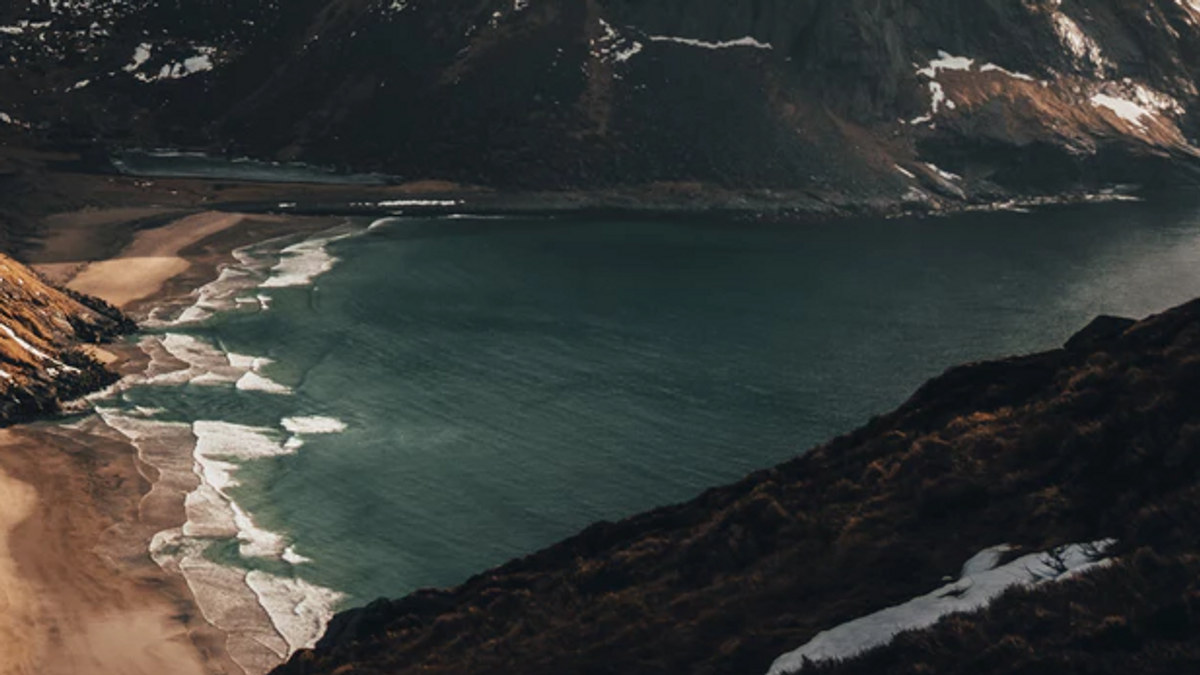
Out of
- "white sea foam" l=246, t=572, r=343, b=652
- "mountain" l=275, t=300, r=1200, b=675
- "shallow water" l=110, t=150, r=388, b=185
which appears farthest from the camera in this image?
"shallow water" l=110, t=150, r=388, b=185

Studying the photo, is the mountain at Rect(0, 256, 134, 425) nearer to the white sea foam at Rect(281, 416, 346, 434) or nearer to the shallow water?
the white sea foam at Rect(281, 416, 346, 434)

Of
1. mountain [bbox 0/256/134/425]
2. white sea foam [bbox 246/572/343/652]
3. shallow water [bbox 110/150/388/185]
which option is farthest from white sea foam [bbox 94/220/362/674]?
shallow water [bbox 110/150/388/185]

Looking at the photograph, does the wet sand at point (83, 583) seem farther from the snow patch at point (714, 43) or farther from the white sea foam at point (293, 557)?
the snow patch at point (714, 43)

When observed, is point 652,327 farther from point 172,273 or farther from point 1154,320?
point 1154,320

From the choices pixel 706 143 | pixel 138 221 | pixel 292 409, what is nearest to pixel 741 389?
pixel 292 409

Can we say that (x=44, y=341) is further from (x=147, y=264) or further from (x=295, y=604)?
(x=295, y=604)

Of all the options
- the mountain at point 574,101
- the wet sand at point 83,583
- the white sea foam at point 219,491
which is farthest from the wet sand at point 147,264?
the wet sand at point 83,583
